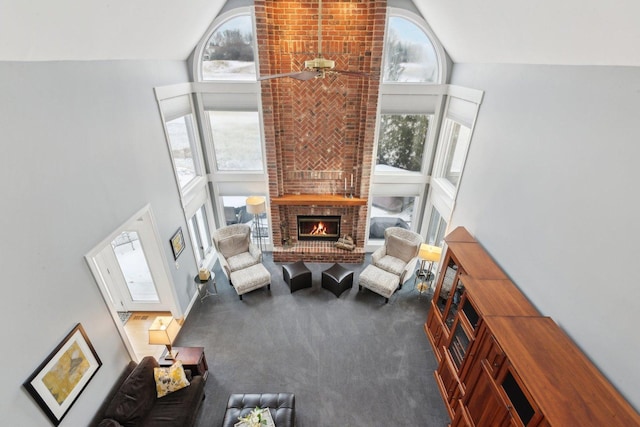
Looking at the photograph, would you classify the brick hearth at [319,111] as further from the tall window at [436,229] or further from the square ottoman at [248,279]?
the tall window at [436,229]

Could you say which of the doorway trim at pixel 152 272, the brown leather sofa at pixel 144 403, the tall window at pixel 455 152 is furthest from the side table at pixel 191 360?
the tall window at pixel 455 152

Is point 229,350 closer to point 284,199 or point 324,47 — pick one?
point 284,199

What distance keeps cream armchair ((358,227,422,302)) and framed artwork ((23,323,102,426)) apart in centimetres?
450

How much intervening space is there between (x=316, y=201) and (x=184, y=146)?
3.06 meters

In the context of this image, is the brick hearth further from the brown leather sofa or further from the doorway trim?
the brown leather sofa

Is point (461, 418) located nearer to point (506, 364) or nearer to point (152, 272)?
point (506, 364)

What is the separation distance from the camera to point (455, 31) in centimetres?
462

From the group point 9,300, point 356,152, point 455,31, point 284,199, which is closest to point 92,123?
point 9,300

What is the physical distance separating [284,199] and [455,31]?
14.5ft

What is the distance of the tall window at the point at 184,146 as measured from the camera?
19.1 feet

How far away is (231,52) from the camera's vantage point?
5.96 m

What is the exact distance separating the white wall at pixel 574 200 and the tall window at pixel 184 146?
5537mm

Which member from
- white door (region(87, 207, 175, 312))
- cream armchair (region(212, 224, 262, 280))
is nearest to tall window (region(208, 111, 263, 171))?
cream armchair (region(212, 224, 262, 280))

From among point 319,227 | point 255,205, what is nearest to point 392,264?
point 319,227
